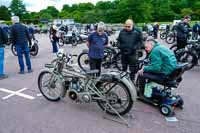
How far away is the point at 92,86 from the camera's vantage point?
13.6 feet

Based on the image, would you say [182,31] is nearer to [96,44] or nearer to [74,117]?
[96,44]

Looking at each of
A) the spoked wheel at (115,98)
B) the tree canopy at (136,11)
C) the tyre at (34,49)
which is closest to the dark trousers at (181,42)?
the spoked wheel at (115,98)

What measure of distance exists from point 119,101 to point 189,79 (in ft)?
10.9

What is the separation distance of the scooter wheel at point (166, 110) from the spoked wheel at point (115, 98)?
25.2 inches

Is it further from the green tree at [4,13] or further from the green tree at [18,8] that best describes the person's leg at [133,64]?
the green tree at [18,8]

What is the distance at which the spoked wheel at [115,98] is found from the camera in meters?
3.94

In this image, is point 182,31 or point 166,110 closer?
point 166,110

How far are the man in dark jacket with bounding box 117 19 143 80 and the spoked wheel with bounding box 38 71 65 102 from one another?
1.82 m

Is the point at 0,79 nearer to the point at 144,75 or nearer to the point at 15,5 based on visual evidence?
the point at 144,75

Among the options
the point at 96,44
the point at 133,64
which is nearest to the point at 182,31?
the point at 133,64

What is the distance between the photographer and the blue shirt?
5422mm

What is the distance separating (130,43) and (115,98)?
1804 mm

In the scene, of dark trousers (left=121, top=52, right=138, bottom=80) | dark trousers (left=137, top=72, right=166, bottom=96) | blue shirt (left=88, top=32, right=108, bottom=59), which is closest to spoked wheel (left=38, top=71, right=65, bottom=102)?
blue shirt (left=88, top=32, right=108, bottom=59)

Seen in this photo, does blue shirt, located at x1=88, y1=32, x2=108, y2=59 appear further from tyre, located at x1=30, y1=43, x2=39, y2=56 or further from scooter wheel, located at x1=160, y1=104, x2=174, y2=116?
tyre, located at x1=30, y1=43, x2=39, y2=56
